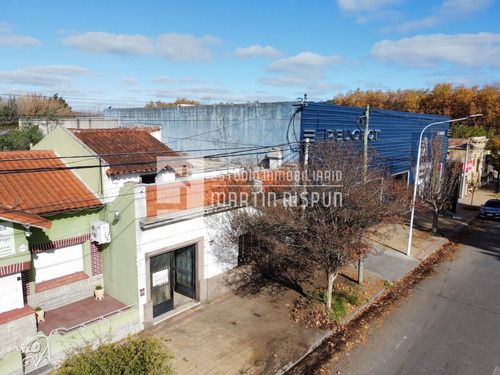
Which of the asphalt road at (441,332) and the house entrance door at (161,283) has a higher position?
the house entrance door at (161,283)

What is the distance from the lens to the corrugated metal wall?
18.8 metres

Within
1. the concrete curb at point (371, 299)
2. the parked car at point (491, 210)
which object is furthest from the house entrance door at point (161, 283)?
the parked car at point (491, 210)

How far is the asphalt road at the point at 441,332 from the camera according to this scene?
1009 centimetres

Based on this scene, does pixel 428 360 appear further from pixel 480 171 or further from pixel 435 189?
pixel 480 171

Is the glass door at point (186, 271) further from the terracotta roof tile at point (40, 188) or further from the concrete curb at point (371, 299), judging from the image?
the concrete curb at point (371, 299)

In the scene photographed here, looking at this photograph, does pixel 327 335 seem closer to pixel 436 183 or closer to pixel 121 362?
pixel 121 362

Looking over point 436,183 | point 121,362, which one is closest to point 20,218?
point 121,362

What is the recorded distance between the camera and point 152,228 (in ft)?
37.3

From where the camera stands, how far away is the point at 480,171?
38.0 m

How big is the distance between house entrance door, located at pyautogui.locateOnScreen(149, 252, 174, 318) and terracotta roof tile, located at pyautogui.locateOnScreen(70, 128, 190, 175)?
11.5ft

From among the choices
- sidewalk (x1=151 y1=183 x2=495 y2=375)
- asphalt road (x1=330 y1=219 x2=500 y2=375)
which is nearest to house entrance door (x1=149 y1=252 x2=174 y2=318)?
sidewalk (x1=151 y1=183 x2=495 y2=375)

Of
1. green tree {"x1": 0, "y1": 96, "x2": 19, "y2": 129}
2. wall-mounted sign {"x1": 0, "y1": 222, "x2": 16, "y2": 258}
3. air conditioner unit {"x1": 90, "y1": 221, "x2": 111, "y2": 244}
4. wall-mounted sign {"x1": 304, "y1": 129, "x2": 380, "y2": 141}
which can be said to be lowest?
air conditioner unit {"x1": 90, "y1": 221, "x2": 111, "y2": 244}

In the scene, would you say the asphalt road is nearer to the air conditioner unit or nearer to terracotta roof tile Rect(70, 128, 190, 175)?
the air conditioner unit

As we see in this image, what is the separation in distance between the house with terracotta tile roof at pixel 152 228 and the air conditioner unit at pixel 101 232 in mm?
224
